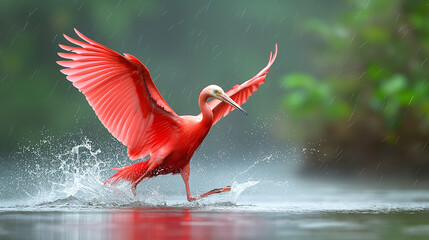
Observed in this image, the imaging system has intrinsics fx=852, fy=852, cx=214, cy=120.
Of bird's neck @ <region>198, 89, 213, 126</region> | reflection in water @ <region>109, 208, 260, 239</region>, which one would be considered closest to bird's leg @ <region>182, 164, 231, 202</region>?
bird's neck @ <region>198, 89, 213, 126</region>

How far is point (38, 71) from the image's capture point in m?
25.7

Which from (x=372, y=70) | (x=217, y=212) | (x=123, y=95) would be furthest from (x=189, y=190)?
(x=372, y=70)

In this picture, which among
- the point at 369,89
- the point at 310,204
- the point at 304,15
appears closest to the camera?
the point at 310,204

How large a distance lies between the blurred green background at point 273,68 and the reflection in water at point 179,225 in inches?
343

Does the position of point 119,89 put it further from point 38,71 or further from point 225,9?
point 225,9

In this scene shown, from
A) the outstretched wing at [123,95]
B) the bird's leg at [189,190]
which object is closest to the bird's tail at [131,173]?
the outstretched wing at [123,95]

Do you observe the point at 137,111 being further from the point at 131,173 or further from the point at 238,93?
the point at 238,93

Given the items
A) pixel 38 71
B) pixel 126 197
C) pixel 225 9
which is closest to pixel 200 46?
pixel 225 9

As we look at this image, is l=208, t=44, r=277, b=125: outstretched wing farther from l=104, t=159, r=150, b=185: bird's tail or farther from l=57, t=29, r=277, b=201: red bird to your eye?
l=104, t=159, r=150, b=185: bird's tail

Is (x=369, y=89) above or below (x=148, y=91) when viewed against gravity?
above

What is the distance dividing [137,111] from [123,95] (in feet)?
0.88

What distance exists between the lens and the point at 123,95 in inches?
389

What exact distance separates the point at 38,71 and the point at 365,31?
10821mm

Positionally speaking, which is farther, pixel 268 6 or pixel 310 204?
pixel 268 6
